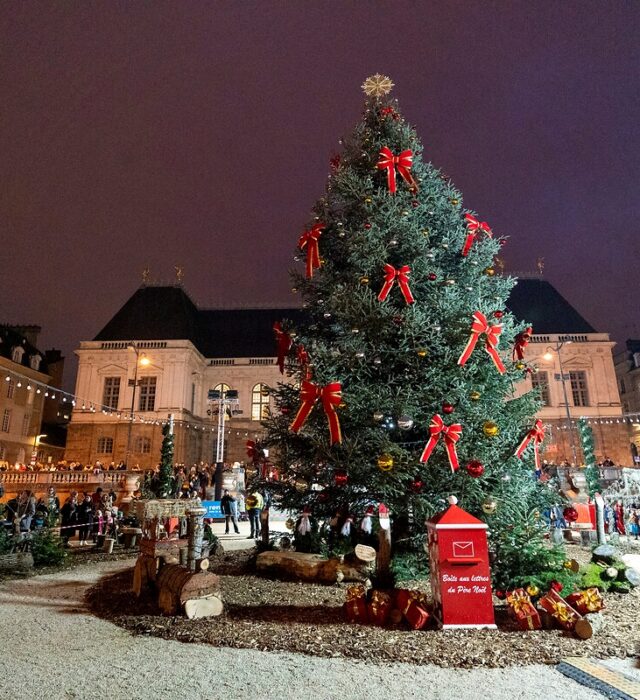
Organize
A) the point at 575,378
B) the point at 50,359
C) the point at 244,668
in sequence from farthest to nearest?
1. the point at 50,359
2. the point at 575,378
3. the point at 244,668

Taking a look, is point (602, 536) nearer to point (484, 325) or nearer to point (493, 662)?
point (484, 325)

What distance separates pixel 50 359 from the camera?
43.2 meters

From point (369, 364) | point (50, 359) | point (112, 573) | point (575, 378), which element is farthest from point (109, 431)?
point (575, 378)

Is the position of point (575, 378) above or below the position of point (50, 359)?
below

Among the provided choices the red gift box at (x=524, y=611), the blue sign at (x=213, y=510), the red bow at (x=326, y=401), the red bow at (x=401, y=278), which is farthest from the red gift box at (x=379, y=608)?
the blue sign at (x=213, y=510)

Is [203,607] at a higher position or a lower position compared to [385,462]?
lower

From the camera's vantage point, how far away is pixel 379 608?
16.8 feet

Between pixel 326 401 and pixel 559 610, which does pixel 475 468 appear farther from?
pixel 326 401

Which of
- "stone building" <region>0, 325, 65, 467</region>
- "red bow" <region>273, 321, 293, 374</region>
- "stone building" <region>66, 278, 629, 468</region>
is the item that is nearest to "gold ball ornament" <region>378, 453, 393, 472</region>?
"red bow" <region>273, 321, 293, 374</region>

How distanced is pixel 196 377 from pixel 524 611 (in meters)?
33.0

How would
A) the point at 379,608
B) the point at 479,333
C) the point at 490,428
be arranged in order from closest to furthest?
the point at 379,608 → the point at 490,428 → the point at 479,333

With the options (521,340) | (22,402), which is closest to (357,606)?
(521,340)

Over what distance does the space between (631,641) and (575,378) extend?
114 feet

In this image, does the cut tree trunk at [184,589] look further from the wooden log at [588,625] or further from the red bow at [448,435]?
the wooden log at [588,625]
